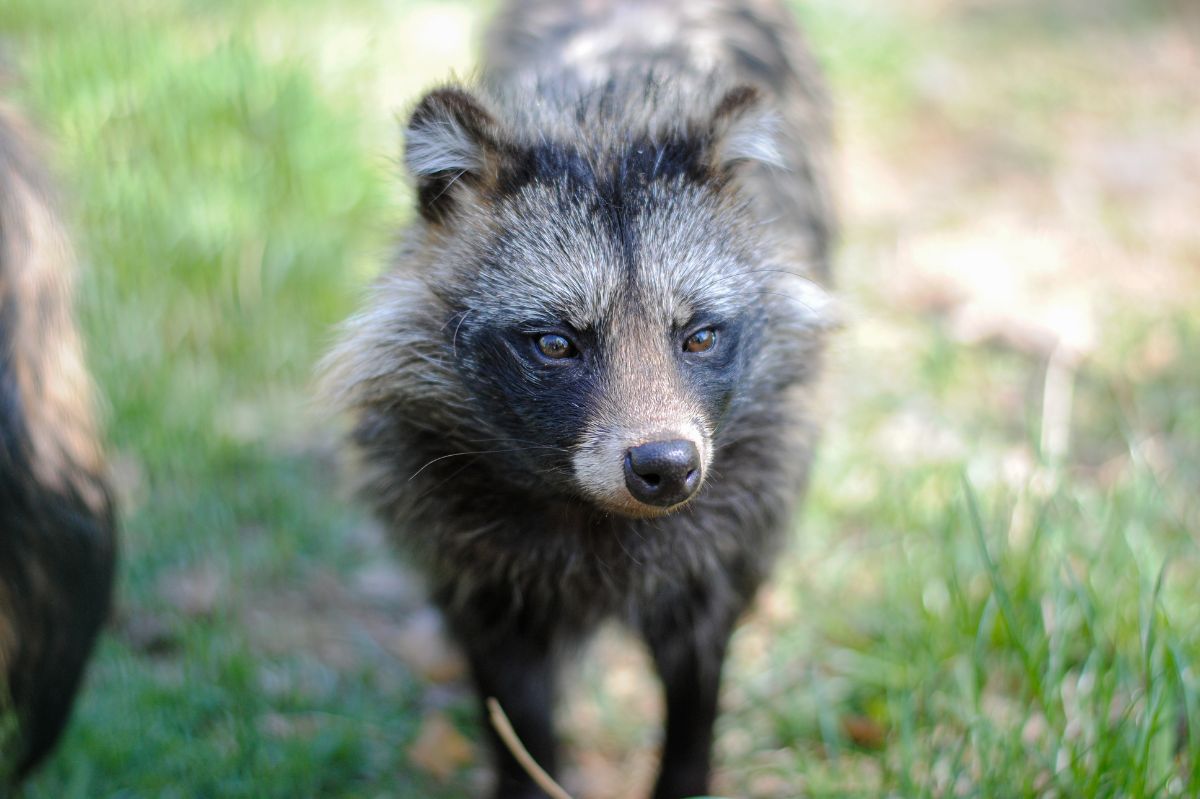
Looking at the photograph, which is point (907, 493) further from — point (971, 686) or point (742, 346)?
point (742, 346)

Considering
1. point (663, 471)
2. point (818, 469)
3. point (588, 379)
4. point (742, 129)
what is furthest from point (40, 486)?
point (818, 469)

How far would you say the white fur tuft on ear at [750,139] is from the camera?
279cm

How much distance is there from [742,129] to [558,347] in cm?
73

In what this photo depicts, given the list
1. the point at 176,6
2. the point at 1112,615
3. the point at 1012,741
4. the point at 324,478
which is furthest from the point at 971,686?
the point at 176,6

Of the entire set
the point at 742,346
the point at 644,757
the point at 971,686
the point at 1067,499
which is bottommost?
the point at 644,757

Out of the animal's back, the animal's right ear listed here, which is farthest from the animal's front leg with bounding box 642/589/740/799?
the animal's right ear

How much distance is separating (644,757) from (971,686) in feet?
3.39

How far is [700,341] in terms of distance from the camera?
262 cm

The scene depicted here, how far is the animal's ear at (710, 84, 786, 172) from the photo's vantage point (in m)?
2.75

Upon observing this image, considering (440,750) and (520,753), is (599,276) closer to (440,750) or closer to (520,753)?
(520,753)

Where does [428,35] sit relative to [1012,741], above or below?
above

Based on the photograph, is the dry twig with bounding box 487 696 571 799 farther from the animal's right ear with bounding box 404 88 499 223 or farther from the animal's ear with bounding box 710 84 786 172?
the animal's ear with bounding box 710 84 786 172

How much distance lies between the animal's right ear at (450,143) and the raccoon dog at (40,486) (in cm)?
94

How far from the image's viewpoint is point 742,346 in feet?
8.91
